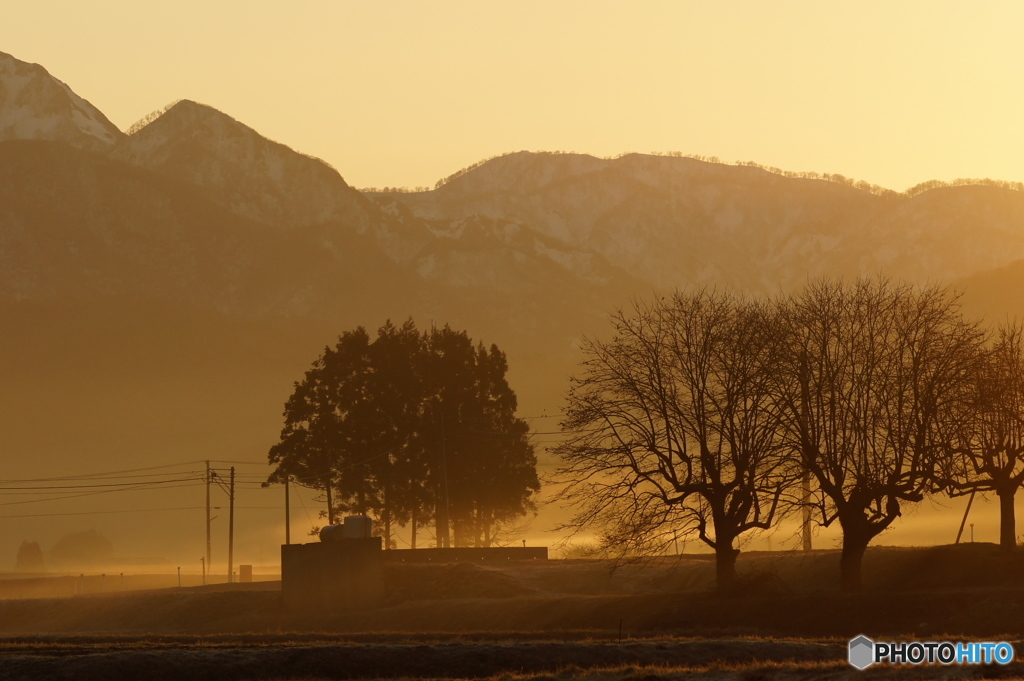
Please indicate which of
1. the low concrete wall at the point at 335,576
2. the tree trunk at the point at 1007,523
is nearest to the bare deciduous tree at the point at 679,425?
the tree trunk at the point at 1007,523

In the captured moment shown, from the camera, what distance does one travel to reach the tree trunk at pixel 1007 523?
2623 inches

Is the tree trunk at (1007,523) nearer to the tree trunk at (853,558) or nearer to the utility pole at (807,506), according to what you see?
the utility pole at (807,506)

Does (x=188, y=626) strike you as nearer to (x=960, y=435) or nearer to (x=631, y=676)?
(x=960, y=435)

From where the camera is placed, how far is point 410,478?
10438cm

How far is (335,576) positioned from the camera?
3056 inches

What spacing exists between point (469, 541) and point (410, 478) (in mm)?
7151

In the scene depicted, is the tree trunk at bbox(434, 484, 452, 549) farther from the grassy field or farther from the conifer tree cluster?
the grassy field

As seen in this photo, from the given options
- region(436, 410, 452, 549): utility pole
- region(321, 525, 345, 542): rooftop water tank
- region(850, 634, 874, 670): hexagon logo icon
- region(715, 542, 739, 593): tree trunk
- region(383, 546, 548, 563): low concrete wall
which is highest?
region(436, 410, 452, 549): utility pole

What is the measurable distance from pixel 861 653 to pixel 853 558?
20.3 meters

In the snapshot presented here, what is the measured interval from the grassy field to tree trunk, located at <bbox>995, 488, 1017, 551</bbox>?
3538mm

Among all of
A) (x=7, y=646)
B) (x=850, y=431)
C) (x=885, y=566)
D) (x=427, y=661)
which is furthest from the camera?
(x=885, y=566)

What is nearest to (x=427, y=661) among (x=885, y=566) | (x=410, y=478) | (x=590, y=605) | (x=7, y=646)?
(x=7, y=646)

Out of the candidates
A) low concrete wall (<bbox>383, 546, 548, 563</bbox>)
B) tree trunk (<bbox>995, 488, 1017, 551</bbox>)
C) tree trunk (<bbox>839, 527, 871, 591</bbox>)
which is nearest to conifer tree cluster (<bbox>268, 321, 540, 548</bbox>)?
low concrete wall (<bbox>383, 546, 548, 563</bbox>)

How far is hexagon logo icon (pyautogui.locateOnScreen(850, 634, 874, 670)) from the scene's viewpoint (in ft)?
116
